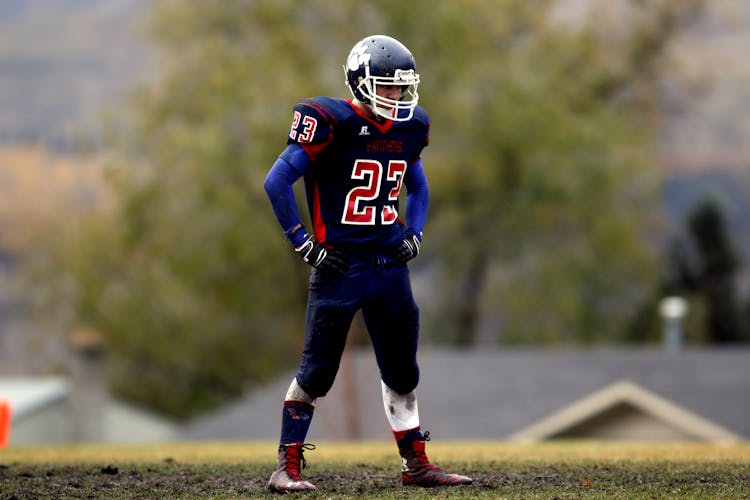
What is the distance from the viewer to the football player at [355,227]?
736cm

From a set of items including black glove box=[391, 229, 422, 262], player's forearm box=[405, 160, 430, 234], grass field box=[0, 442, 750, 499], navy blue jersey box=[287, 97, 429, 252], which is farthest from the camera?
player's forearm box=[405, 160, 430, 234]

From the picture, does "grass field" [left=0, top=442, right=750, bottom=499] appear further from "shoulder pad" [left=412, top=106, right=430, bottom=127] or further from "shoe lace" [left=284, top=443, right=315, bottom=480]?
"shoulder pad" [left=412, top=106, right=430, bottom=127]

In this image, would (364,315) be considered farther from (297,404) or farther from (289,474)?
(289,474)

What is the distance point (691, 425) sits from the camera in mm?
27094

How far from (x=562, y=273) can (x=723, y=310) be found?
16214 mm

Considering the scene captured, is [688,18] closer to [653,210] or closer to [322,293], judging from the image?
[653,210]

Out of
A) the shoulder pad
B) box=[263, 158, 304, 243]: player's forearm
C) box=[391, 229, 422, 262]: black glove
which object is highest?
the shoulder pad

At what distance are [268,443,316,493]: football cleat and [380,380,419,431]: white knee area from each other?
0.62 m

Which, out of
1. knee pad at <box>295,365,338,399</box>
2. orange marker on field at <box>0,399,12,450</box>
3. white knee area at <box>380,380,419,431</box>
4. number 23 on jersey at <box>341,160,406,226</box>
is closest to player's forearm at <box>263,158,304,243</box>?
number 23 on jersey at <box>341,160,406,226</box>

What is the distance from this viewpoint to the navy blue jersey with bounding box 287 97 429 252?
7.41m

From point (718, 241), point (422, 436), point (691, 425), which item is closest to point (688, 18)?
point (718, 241)

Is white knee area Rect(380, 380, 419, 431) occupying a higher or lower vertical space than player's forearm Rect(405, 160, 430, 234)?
lower

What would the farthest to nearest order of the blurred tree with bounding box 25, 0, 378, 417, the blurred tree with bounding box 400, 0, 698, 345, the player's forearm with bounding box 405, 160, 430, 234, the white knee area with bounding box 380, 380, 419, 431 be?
1. the blurred tree with bounding box 400, 0, 698, 345
2. the blurred tree with bounding box 25, 0, 378, 417
3. the player's forearm with bounding box 405, 160, 430, 234
4. the white knee area with bounding box 380, 380, 419, 431

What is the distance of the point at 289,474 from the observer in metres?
7.25
